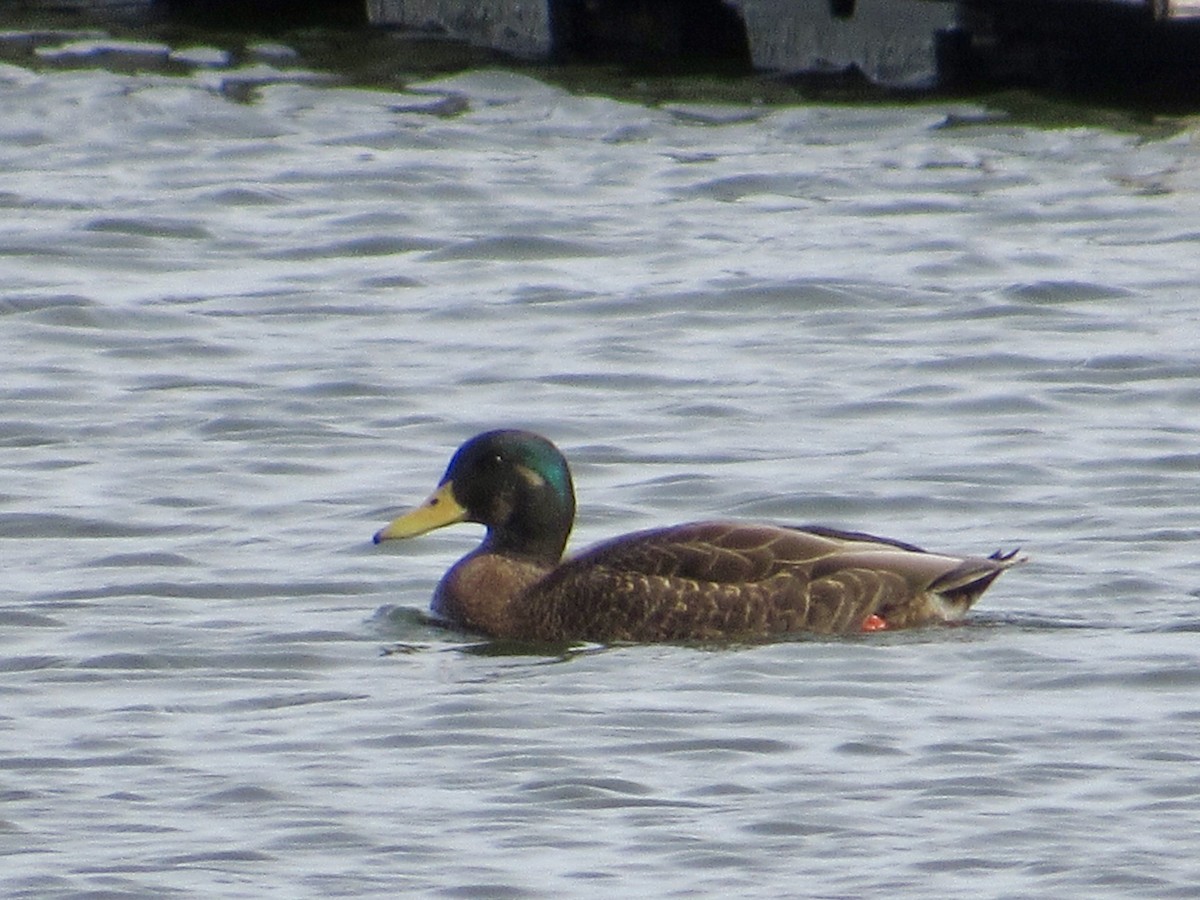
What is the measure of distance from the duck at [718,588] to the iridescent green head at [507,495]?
0.52ft

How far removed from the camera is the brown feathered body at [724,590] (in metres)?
8.77

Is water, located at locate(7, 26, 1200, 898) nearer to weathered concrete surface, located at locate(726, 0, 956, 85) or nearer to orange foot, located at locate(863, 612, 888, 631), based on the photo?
orange foot, located at locate(863, 612, 888, 631)

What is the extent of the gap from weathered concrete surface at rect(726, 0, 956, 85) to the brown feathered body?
9.43m

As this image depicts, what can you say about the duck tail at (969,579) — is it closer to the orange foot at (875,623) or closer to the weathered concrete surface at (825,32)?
the orange foot at (875,623)

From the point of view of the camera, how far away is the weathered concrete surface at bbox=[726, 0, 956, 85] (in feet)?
59.4

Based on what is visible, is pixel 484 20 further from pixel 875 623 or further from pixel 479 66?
pixel 875 623

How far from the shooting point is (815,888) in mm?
6387

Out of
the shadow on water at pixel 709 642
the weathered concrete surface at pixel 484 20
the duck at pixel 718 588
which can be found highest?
the weathered concrete surface at pixel 484 20

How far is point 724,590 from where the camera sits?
29.1 ft

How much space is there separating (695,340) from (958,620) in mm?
4340

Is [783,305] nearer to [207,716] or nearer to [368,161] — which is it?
[368,161]

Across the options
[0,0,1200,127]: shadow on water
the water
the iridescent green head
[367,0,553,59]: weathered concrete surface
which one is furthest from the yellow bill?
[367,0,553,59]: weathered concrete surface

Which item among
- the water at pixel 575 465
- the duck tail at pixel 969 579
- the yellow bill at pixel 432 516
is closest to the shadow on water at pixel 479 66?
the water at pixel 575 465

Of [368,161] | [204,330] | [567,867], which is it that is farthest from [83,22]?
[567,867]
